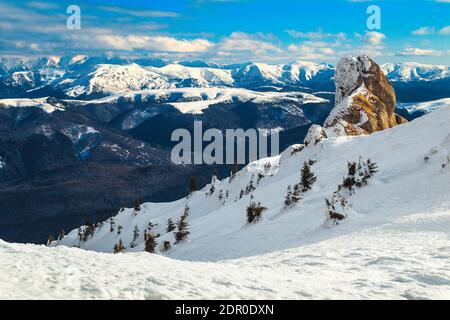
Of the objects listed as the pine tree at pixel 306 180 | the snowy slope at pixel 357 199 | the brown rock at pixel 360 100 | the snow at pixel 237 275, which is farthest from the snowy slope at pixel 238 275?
the brown rock at pixel 360 100

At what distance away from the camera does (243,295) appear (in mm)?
8828

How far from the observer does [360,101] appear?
73188 millimetres

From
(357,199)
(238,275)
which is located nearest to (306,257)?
(238,275)

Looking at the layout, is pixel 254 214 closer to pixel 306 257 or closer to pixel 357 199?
pixel 357 199

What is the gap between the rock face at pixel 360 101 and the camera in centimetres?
6888

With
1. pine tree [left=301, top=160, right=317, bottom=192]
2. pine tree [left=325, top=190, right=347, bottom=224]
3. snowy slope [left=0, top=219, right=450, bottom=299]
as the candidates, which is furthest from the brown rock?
snowy slope [left=0, top=219, right=450, bottom=299]

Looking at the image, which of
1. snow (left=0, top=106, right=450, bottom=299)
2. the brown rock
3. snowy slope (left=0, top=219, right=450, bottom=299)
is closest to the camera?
snowy slope (left=0, top=219, right=450, bottom=299)

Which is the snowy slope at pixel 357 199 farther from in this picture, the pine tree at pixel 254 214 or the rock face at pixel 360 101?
the rock face at pixel 360 101

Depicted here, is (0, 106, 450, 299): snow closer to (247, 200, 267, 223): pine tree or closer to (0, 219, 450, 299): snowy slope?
(0, 219, 450, 299): snowy slope

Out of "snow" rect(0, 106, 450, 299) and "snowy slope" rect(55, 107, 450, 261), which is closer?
"snow" rect(0, 106, 450, 299)

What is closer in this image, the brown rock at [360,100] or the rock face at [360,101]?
the rock face at [360,101]

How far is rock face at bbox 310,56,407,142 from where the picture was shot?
68875 millimetres

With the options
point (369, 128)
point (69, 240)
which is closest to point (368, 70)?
point (369, 128)
